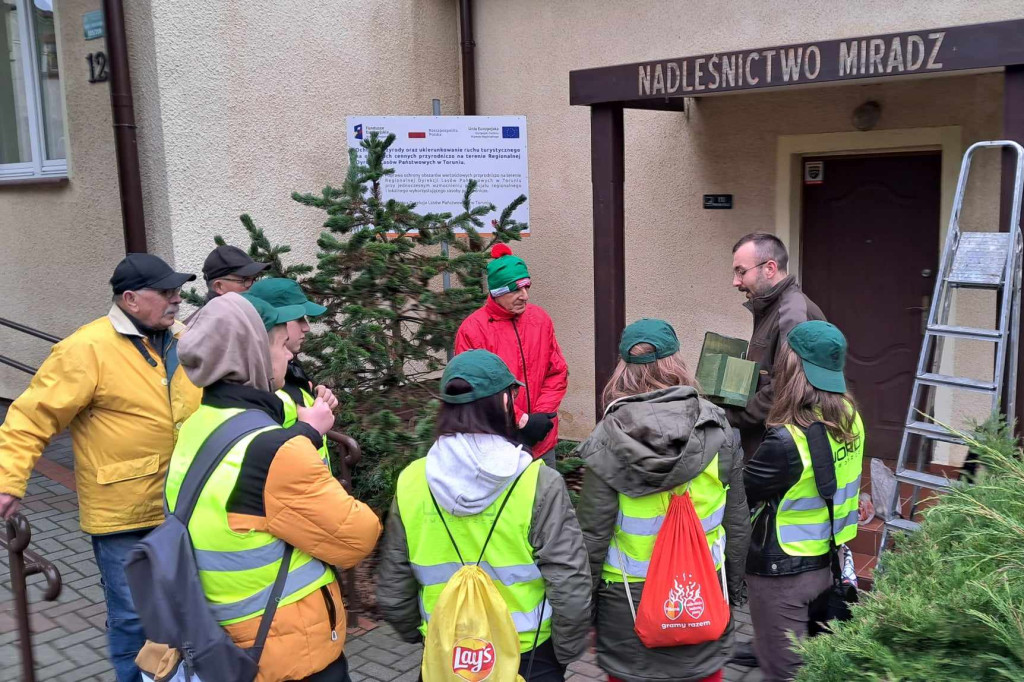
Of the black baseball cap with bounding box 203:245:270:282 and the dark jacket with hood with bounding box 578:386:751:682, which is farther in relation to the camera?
the black baseball cap with bounding box 203:245:270:282

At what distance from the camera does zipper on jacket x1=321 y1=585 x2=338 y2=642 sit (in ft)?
8.06

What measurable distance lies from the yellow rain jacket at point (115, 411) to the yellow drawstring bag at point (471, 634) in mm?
1608

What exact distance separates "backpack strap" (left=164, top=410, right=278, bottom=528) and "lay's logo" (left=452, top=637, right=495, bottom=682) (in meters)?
0.78

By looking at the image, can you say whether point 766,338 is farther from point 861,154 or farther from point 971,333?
point 861,154

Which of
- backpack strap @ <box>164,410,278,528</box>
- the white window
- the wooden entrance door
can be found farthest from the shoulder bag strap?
the white window

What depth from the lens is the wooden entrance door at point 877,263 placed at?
6180 millimetres

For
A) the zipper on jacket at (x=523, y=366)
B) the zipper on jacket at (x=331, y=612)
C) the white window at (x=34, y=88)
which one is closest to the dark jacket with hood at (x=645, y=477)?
the zipper on jacket at (x=331, y=612)

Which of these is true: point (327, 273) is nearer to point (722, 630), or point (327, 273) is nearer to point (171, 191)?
point (171, 191)

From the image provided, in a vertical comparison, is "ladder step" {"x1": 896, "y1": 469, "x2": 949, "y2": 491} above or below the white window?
below

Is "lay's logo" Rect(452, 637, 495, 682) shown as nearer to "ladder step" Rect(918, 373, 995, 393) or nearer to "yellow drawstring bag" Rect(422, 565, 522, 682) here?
"yellow drawstring bag" Rect(422, 565, 522, 682)

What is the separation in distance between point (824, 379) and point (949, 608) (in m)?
1.53

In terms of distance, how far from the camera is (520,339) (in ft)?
15.1

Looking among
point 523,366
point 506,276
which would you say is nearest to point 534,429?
point 523,366

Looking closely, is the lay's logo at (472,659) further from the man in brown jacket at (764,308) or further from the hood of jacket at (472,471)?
the man in brown jacket at (764,308)
